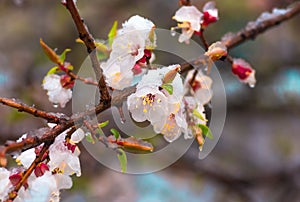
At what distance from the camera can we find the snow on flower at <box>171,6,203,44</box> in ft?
2.23

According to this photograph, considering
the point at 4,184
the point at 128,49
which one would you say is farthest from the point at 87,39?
the point at 4,184

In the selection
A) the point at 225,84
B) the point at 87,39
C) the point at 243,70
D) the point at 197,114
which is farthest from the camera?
the point at 225,84

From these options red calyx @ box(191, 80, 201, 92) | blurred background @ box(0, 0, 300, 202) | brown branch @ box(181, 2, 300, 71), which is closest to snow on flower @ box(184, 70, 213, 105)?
red calyx @ box(191, 80, 201, 92)

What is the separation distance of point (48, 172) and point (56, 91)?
0.64ft

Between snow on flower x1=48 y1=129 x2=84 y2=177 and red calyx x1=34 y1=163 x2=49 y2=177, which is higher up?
snow on flower x1=48 y1=129 x2=84 y2=177

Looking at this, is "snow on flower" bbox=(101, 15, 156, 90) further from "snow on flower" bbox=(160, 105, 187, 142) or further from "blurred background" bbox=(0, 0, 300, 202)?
"blurred background" bbox=(0, 0, 300, 202)

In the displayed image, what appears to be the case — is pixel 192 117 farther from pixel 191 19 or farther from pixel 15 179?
pixel 15 179

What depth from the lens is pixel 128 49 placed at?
1.87 ft

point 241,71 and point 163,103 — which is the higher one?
point 241,71

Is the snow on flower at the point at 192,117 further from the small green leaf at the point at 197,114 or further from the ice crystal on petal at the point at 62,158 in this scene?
the ice crystal on petal at the point at 62,158

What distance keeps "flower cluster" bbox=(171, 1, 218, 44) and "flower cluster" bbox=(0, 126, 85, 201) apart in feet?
0.82

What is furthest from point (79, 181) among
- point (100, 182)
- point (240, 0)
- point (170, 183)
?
point (240, 0)

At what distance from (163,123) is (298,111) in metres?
1.42

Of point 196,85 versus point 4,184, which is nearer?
point 4,184
